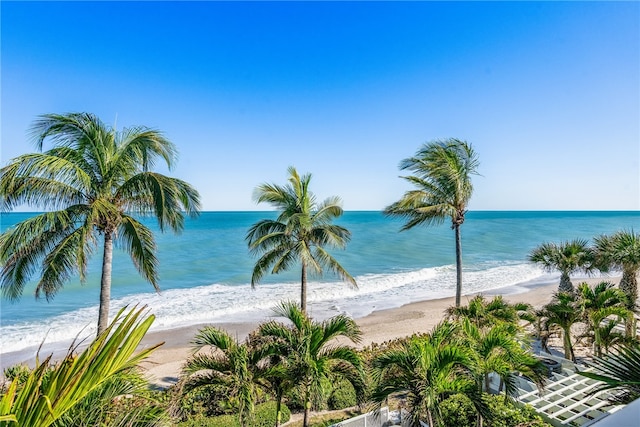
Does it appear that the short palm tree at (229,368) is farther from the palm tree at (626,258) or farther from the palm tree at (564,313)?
the palm tree at (626,258)

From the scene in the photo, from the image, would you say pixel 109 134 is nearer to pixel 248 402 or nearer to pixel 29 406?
pixel 248 402

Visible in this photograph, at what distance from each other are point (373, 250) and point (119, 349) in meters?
45.9

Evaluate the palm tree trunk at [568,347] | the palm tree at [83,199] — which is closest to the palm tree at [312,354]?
the palm tree at [83,199]

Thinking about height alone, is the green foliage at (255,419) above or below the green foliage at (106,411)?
below

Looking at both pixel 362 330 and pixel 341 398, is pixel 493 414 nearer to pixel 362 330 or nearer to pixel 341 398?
pixel 341 398

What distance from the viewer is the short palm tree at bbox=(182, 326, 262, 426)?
5.31 m

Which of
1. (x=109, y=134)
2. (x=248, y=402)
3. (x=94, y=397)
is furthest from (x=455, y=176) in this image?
(x=94, y=397)

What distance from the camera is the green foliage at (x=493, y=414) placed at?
6.03m

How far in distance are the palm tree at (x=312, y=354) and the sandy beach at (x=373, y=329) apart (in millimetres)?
6588

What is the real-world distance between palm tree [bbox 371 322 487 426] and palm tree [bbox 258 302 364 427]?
57 centimetres

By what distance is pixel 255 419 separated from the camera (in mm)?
7418

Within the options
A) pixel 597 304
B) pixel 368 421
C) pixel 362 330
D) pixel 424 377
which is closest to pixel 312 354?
pixel 424 377

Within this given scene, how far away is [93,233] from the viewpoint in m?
7.75

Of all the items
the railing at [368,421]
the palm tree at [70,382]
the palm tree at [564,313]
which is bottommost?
the railing at [368,421]
